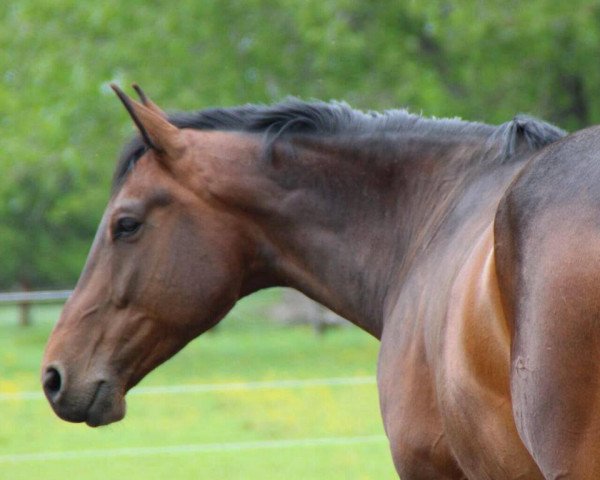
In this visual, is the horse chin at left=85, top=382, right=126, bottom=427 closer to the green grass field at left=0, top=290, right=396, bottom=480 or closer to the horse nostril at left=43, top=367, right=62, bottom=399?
the horse nostril at left=43, top=367, right=62, bottom=399

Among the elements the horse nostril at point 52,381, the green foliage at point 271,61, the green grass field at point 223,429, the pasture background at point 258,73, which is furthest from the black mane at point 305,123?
the green foliage at point 271,61

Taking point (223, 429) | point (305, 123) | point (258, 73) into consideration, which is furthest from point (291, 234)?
point (258, 73)

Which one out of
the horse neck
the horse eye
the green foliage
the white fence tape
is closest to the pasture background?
the green foliage

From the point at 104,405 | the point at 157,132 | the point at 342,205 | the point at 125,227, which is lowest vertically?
the point at 104,405

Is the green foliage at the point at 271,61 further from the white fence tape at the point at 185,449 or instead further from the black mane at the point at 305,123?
the black mane at the point at 305,123

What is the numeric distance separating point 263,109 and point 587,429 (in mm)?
1856

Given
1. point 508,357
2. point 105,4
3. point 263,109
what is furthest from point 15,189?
point 508,357

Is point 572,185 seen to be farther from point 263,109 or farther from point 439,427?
point 263,109

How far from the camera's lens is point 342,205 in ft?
12.9

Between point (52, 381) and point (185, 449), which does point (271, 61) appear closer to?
point (185, 449)

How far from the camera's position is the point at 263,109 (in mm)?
4055

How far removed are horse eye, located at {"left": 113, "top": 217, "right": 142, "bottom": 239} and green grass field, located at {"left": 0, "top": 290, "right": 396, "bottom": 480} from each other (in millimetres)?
3927

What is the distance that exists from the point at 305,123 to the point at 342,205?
12.2 inches

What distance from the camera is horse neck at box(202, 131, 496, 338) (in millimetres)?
3873
